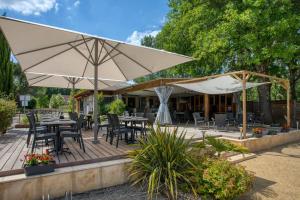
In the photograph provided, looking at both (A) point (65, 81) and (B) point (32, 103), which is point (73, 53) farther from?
(B) point (32, 103)

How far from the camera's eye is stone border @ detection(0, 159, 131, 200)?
137 inches

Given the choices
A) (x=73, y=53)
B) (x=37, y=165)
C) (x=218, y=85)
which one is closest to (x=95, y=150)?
(x=37, y=165)

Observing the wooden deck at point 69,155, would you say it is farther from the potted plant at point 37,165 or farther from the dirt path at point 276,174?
the dirt path at point 276,174

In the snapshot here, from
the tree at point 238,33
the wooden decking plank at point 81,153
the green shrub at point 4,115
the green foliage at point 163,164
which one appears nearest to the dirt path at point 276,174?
the green foliage at point 163,164

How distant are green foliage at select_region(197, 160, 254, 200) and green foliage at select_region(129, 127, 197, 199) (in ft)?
0.86

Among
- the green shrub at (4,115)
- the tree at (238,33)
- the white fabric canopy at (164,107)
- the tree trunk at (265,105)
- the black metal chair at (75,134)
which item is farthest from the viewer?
the tree trunk at (265,105)

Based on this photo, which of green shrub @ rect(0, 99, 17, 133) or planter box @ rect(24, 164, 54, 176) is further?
green shrub @ rect(0, 99, 17, 133)

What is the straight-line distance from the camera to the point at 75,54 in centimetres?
600

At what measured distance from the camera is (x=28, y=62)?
602cm

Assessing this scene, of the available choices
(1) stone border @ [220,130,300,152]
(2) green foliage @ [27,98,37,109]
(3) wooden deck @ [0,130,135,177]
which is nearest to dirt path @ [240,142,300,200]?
(1) stone border @ [220,130,300,152]

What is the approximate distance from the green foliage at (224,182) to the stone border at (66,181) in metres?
1.60

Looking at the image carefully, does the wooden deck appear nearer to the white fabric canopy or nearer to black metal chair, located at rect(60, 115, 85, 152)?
black metal chair, located at rect(60, 115, 85, 152)

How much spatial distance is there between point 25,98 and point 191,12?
10641 mm

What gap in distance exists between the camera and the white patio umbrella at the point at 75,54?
13.7 feet
